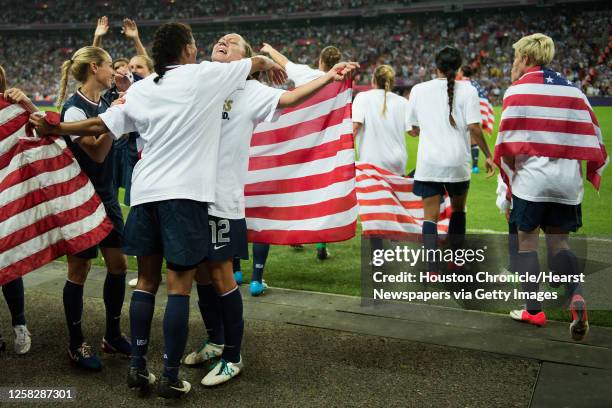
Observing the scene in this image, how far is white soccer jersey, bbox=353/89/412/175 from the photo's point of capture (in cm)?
561

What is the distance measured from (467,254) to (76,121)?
404 cm

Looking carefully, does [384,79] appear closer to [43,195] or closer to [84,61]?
[84,61]

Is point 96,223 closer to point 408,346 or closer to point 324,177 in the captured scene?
point 324,177

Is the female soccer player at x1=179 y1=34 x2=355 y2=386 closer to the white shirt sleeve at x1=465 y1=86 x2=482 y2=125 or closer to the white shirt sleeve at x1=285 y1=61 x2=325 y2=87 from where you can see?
the white shirt sleeve at x1=285 y1=61 x2=325 y2=87

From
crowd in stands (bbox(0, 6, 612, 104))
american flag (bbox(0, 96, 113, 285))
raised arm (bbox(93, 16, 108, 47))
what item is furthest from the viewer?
crowd in stands (bbox(0, 6, 612, 104))

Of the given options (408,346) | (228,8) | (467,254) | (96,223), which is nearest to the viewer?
(96,223)

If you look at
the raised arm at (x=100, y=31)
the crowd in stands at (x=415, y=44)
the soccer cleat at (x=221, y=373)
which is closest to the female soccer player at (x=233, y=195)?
the soccer cleat at (x=221, y=373)

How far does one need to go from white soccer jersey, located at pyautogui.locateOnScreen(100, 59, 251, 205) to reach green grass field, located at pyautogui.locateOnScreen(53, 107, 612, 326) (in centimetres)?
248

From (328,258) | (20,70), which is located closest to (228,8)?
(20,70)

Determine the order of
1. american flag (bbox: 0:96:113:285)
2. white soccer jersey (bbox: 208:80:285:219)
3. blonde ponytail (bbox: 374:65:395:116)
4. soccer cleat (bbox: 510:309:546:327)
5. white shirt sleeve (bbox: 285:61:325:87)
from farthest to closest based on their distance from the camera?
1. blonde ponytail (bbox: 374:65:395:116)
2. soccer cleat (bbox: 510:309:546:327)
3. white shirt sleeve (bbox: 285:61:325:87)
4. american flag (bbox: 0:96:113:285)
5. white soccer jersey (bbox: 208:80:285:219)

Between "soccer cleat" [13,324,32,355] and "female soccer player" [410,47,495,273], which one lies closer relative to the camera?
"soccer cleat" [13,324,32,355]

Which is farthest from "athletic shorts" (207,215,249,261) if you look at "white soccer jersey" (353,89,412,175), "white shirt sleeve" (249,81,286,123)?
"white soccer jersey" (353,89,412,175)

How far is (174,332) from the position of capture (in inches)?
128

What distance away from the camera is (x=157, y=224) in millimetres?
3271
